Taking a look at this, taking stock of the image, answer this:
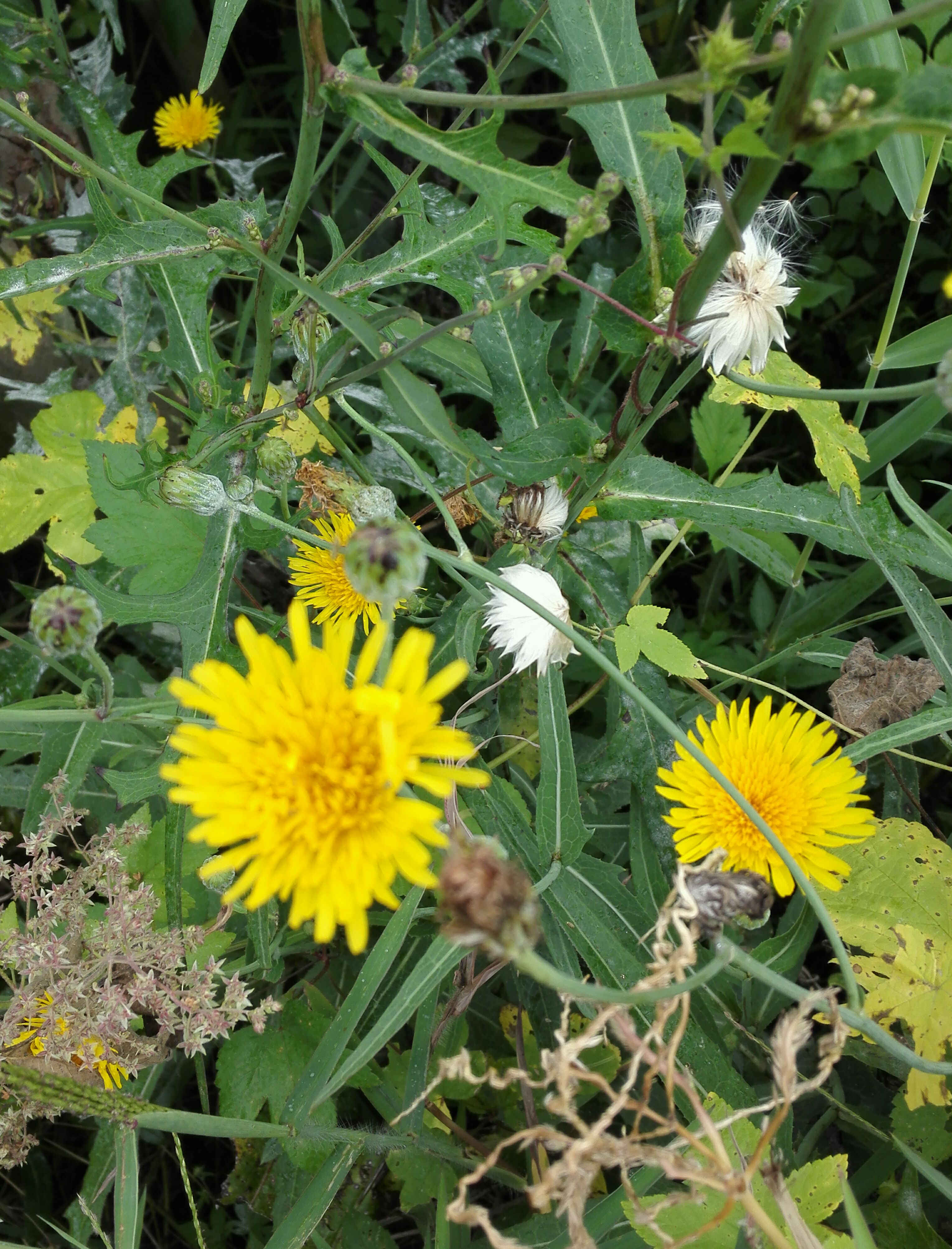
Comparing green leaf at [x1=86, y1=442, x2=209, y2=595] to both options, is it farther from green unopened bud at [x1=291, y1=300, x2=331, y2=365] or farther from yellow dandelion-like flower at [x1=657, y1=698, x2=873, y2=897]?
yellow dandelion-like flower at [x1=657, y1=698, x2=873, y2=897]

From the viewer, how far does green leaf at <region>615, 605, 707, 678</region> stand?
1723 millimetres

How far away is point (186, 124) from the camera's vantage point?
10.2ft

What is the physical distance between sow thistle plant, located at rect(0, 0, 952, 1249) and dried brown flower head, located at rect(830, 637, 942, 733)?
0.01 metres

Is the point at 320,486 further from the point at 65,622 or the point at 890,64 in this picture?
the point at 890,64

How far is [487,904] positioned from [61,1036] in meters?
1.07

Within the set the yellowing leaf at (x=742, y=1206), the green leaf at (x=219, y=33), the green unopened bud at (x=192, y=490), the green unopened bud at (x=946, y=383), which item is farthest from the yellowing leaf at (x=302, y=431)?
the yellowing leaf at (x=742, y=1206)

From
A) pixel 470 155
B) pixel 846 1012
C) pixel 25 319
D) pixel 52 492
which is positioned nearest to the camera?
pixel 846 1012

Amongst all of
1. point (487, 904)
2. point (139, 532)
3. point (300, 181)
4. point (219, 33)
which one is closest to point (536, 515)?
point (300, 181)

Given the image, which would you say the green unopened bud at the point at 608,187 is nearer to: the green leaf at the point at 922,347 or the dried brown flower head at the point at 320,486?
the dried brown flower head at the point at 320,486

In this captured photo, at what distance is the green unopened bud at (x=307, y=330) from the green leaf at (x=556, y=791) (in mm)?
839

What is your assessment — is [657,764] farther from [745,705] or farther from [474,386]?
[474,386]

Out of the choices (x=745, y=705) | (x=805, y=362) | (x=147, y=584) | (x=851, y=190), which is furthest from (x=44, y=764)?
(x=851, y=190)

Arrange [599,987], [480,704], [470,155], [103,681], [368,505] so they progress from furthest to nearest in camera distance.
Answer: [480,704], [368,505], [103,681], [470,155], [599,987]

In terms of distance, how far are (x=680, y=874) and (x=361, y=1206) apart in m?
1.50
